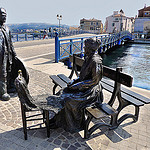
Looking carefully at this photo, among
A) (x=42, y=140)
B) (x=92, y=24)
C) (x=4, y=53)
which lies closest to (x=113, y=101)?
(x=42, y=140)

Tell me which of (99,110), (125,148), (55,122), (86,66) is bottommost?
(125,148)

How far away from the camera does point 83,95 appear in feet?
9.70

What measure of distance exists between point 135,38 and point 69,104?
155 ft

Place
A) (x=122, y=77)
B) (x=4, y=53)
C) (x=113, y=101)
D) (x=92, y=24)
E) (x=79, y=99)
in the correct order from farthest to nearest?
1. (x=92, y=24)
2. (x=4, y=53)
3. (x=113, y=101)
4. (x=122, y=77)
5. (x=79, y=99)

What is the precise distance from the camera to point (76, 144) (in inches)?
115

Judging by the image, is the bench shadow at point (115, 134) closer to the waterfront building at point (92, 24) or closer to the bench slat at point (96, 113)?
the bench slat at point (96, 113)

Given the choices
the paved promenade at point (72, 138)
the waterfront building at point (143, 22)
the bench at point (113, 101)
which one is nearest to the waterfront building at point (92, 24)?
the waterfront building at point (143, 22)

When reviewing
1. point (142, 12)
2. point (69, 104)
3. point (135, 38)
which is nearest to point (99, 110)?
point (69, 104)

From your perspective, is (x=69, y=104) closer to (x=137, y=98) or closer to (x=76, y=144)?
(x=76, y=144)

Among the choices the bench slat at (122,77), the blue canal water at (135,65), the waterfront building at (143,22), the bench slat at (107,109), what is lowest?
the blue canal water at (135,65)

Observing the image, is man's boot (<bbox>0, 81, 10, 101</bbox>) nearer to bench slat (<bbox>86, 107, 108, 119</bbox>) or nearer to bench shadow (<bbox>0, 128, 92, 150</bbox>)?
bench shadow (<bbox>0, 128, 92, 150</bbox>)

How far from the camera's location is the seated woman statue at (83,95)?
290 cm

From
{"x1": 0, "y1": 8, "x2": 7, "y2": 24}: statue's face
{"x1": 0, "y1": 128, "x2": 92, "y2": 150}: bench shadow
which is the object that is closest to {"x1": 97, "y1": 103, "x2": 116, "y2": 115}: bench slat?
{"x1": 0, "y1": 128, "x2": 92, "y2": 150}: bench shadow

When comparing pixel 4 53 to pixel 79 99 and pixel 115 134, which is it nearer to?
pixel 79 99
